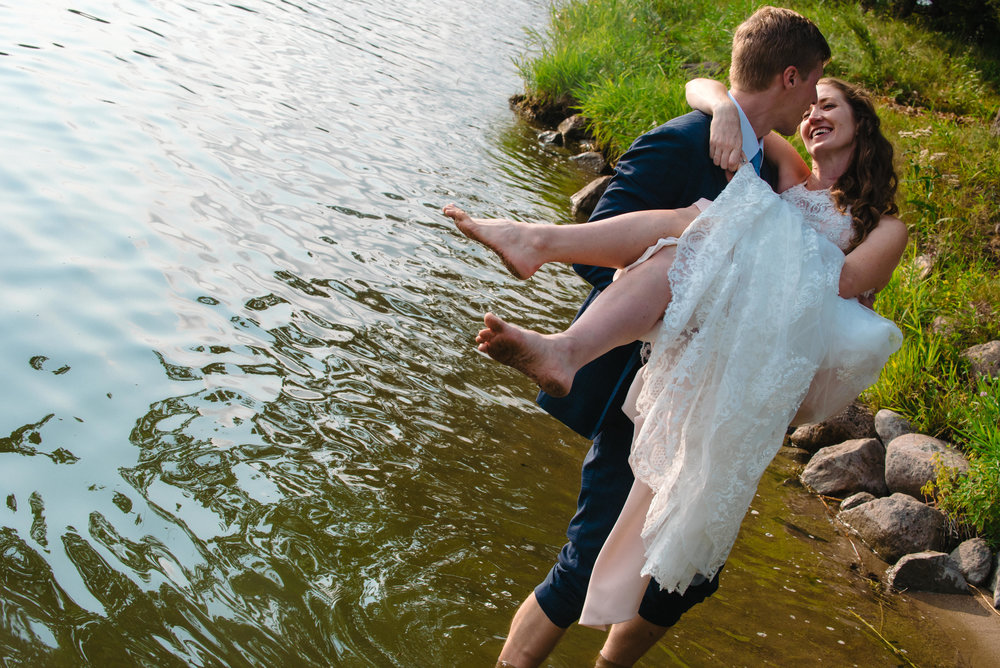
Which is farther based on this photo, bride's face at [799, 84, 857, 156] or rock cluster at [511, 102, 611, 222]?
rock cluster at [511, 102, 611, 222]

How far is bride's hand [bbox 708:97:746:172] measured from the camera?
2.82 meters

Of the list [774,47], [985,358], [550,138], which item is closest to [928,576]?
[985,358]

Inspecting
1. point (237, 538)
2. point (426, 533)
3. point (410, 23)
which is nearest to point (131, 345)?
point (237, 538)

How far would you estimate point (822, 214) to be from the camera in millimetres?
3127

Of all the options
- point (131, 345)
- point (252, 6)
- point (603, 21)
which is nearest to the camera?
point (131, 345)

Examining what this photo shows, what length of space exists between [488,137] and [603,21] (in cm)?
557

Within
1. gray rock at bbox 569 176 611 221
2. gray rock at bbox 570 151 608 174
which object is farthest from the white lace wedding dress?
gray rock at bbox 570 151 608 174

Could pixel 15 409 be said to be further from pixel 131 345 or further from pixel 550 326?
pixel 550 326

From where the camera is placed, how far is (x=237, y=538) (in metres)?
3.24

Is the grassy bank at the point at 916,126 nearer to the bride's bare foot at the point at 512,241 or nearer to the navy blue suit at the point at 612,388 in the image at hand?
the navy blue suit at the point at 612,388

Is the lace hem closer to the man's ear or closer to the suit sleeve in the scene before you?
the suit sleeve

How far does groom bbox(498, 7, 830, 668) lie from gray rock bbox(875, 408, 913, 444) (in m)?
3.20

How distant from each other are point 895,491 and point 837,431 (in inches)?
24.4

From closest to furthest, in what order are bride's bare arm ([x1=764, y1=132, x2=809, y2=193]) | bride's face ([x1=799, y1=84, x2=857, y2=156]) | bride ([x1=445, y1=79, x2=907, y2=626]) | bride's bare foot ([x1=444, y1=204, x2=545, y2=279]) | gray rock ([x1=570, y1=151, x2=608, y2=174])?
bride ([x1=445, y1=79, x2=907, y2=626]) → bride's bare foot ([x1=444, y1=204, x2=545, y2=279]) → bride's bare arm ([x1=764, y1=132, x2=809, y2=193]) → bride's face ([x1=799, y1=84, x2=857, y2=156]) → gray rock ([x1=570, y1=151, x2=608, y2=174])
